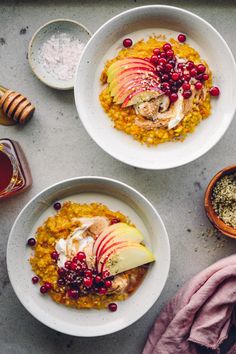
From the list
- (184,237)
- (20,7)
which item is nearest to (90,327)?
(184,237)

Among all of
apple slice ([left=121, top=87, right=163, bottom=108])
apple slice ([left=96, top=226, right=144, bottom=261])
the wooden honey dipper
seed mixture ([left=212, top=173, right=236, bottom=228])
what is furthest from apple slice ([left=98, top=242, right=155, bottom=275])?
the wooden honey dipper

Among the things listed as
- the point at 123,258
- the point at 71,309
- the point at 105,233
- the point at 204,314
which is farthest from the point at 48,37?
the point at 204,314

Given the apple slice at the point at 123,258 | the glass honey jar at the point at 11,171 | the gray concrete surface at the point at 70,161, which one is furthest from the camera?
the gray concrete surface at the point at 70,161

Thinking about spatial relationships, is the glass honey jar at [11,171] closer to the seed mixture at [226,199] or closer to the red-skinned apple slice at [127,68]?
the red-skinned apple slice at [127,68]

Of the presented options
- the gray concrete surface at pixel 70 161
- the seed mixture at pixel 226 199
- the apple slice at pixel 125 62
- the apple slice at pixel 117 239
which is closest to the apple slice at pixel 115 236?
the apple slice at pixel 117 239

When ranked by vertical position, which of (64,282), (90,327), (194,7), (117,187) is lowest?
(90,327)

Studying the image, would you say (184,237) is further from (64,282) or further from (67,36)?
(67,36)

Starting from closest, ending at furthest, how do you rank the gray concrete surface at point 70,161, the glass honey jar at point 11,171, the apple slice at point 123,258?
the apple slice at point 123,258
the glass honey jar at point 11,171
the gray concrete surface at point 70,161
